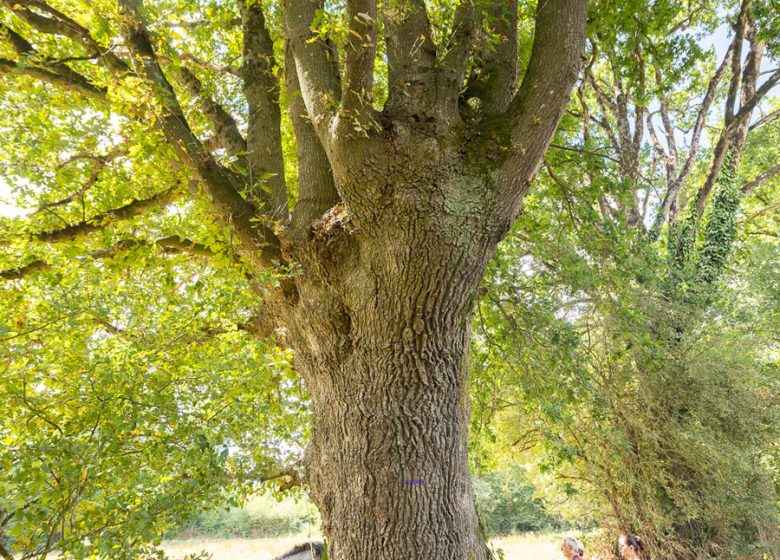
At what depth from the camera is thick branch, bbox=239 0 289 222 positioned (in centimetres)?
298

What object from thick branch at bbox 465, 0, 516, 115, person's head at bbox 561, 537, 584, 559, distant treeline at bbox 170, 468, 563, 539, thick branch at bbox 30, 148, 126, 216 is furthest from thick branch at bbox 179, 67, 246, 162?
distant treeline at bbox 170, 468, 563, 539

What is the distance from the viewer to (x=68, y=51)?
333cm

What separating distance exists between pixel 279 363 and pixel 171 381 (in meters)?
0.62

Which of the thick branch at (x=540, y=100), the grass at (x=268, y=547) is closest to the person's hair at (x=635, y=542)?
the grass at (x=268, y=547)

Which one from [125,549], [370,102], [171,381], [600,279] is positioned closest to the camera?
[125,549]

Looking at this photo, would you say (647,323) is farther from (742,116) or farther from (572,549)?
(742,116)

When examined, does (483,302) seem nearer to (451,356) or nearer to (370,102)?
(451,356)

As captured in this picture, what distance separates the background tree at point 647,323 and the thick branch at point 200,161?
2651 millimetres

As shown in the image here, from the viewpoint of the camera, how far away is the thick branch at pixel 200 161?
2.59 m

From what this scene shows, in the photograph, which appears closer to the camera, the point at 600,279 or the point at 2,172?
the point at 2,172

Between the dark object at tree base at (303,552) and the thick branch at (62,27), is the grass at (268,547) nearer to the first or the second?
the dark object at tree base at (303,552)

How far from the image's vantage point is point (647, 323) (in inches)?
238

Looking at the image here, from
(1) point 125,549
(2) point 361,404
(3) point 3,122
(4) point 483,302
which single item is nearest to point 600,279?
(4) point 483,302

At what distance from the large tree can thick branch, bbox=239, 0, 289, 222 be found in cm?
2
